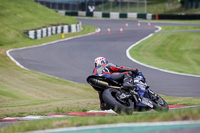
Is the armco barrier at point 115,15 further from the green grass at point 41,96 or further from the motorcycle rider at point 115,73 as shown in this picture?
the motorcycle rider at point 115,73

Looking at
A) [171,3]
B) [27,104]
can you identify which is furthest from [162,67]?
[171,3]

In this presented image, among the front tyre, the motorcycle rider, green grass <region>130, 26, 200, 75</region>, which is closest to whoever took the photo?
the front tyre

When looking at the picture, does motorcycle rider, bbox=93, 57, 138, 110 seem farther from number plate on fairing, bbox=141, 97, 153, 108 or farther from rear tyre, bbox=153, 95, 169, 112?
rear tyre, bbox=153, 95, 169, 112

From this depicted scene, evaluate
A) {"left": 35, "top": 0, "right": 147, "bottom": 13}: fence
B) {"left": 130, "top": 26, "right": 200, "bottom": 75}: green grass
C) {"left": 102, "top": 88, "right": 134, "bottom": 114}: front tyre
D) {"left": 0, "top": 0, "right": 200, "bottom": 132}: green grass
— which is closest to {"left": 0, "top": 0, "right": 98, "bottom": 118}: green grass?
{"left": 0, "top": 0, "right": 200, "bottom": 132}: green grass

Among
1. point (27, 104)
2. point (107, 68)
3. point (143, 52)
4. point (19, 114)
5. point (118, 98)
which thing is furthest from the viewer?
point (143, 52)

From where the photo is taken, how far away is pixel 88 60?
86.0 ft

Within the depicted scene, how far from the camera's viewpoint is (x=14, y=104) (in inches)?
549

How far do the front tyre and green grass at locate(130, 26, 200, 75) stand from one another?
12903 millimetres

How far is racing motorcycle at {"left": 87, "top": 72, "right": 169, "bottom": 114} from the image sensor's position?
31.2 ft

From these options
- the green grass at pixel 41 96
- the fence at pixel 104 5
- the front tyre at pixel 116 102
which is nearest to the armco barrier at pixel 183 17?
the fence at pixel 104 5

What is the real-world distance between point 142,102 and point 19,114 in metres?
3.83

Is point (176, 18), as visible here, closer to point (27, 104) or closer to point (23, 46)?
point (23, 46)

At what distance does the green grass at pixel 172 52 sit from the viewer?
2480 cm

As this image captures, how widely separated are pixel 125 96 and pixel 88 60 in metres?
16.4
